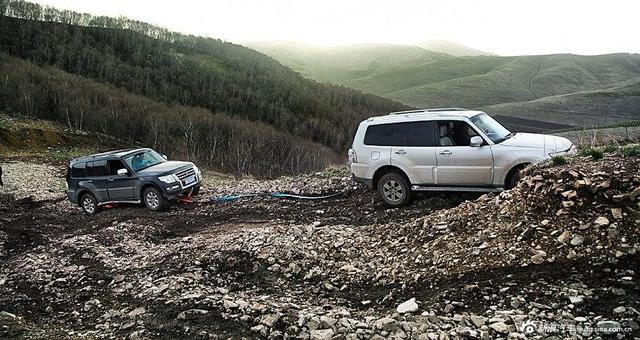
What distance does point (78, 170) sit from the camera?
15.0m

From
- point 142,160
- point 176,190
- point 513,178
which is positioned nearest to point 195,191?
point 176,190

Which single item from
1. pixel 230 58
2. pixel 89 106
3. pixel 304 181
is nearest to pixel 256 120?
pixel 89 106

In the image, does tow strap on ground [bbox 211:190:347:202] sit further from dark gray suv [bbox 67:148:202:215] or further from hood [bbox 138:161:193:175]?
hood [bbox 138:161:193:175]

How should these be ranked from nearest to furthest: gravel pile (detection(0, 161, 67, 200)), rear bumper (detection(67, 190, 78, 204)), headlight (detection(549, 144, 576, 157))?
1. headlight (detection(549, 144, 576, 157))
2. rear bumper (detection(67, 190, 78, 204))
3. gravel pile (detection(0, 161, 67, 200))

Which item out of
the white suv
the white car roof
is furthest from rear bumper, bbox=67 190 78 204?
the white car roof

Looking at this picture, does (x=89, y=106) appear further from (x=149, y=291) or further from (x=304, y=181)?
(x=149, y=291)

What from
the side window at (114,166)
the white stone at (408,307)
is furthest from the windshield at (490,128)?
the side window at (114,166)

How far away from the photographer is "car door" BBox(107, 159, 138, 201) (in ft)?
45.6

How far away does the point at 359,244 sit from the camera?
7.92 metres

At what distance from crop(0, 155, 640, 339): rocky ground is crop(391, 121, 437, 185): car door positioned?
2.26ft

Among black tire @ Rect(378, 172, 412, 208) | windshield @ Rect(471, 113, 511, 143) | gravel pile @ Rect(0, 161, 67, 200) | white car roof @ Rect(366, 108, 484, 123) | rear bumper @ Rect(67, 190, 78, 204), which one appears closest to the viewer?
windshield @ Rect(471, 113, 511, 143)

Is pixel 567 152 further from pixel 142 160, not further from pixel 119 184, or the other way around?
pixel 119 184

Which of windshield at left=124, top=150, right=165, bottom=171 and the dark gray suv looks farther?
windshield at left=124, top=150, right=165, bottom=171

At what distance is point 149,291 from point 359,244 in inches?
140
